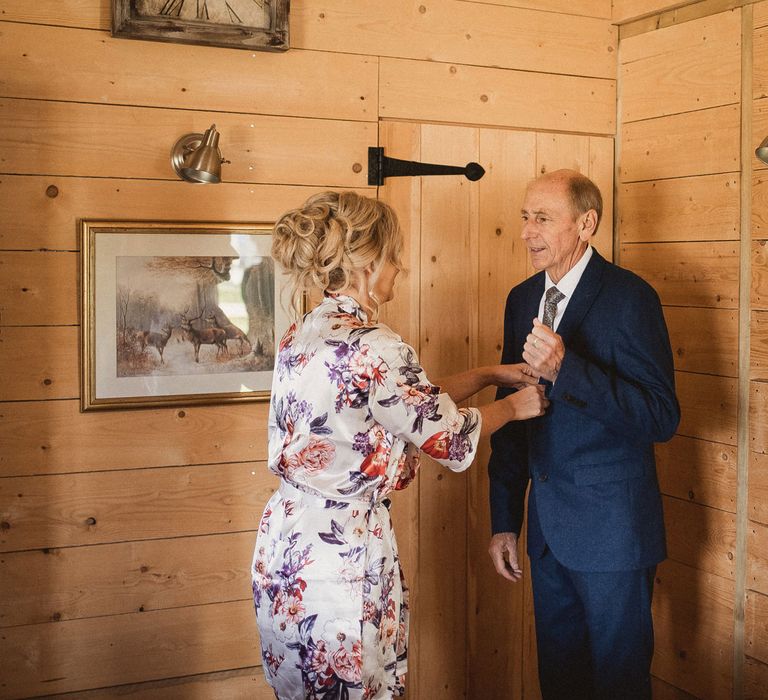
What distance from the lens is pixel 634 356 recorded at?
1938mm

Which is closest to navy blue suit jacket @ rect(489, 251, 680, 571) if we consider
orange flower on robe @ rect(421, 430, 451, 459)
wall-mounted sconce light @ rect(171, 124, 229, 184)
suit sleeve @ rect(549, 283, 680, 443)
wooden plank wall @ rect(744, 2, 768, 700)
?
suit sleeve @ rect(549, 283, 680, 443)

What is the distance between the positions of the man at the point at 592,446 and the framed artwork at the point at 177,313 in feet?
2.55

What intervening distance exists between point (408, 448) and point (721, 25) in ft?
5.33

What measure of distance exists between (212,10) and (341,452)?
4.33 ft

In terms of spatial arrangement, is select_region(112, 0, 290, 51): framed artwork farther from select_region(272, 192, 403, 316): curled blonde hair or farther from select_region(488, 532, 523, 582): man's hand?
select_region(488, 532, 523, 582): man's hand

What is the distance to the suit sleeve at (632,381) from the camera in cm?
188

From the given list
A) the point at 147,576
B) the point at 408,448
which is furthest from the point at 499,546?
the point at 147,576

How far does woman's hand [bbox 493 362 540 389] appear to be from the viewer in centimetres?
207

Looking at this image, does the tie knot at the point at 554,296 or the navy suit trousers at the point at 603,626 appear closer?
the navy suit trousers at the point at 603,626

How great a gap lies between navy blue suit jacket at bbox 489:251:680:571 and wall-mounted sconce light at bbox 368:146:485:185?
2.17 ft

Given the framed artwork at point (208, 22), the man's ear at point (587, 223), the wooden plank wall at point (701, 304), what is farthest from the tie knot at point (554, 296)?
the framed artwork at point (208, 22)

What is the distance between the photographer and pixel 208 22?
222cm

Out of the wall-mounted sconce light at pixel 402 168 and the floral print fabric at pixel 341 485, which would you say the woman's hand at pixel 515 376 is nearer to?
the floral print fabric at pixel 341 485

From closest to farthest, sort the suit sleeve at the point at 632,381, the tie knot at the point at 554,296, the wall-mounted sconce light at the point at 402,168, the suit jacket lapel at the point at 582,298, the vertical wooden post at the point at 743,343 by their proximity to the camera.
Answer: the suit sleeve at the point at 632,381
the suit jacket lapel at the point at 582,298
the tie knot at the point at 554,296
the vertical wooden post at the point at 743,343
the wall-mounted sconce light at the point at 402,168
